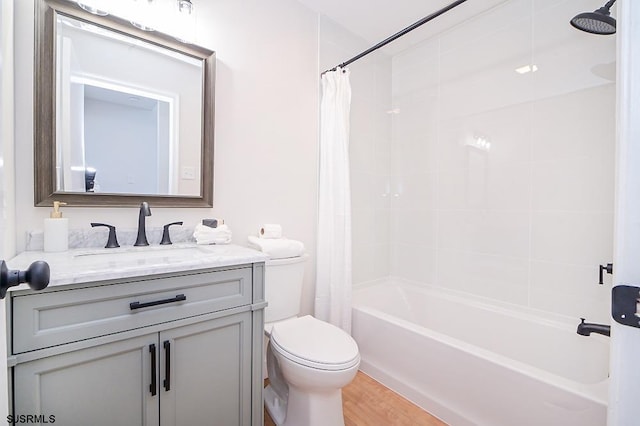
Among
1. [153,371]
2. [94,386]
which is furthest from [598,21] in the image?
[94,386]

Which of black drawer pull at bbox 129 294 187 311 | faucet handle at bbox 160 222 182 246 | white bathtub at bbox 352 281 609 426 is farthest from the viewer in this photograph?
faucet handle at bbox 160 222 182 246

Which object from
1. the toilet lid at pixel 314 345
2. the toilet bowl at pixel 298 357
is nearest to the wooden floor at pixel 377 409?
the toilet bowl at pixel 298 357

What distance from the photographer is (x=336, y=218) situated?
2057mm

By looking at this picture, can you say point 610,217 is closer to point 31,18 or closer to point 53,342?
point 53,342

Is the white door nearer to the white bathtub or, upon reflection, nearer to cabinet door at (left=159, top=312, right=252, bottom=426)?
the white bathtub

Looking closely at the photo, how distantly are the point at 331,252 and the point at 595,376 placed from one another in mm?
1593

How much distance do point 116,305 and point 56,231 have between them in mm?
531

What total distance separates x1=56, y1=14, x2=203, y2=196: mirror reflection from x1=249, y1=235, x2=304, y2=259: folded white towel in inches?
17.5

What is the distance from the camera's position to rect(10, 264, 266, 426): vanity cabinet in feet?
2.74

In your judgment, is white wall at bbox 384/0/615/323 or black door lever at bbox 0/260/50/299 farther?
white wall at bbox 384/0/615/323

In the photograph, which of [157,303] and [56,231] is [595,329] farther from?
[56,231]

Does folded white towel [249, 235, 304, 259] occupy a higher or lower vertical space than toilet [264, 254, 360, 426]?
higher

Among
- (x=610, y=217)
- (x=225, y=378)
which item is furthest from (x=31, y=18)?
(x=610, y=217)

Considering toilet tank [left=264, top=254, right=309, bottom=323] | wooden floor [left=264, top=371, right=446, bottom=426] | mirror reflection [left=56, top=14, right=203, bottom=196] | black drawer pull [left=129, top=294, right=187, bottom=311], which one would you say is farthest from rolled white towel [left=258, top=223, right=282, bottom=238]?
wooden floor [left=264, top=371, right=446, bottom=426]
